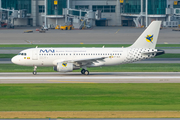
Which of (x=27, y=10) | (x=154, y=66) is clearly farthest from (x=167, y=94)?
(x=27, y=10)

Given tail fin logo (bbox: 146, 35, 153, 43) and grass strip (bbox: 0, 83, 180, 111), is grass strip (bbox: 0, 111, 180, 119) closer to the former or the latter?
grass strip (bbox: 0, 83, 180, 111)

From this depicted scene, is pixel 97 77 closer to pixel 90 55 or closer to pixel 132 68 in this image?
pixel 90 55

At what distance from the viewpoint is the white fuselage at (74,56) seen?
46.0 meters

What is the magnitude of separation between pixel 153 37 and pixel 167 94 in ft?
50.8

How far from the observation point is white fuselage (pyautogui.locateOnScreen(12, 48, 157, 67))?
151ft

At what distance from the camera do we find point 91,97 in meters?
31.2

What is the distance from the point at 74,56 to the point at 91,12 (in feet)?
368

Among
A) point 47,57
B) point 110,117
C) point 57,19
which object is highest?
point 57,19

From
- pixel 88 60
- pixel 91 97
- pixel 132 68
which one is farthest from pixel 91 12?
pixel 91 97

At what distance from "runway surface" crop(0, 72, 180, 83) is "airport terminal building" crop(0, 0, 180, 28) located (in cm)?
10569

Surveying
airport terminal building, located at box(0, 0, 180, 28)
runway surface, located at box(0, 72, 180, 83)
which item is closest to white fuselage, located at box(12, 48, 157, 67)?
runway surface, located at box(0, 72, 180, 83)

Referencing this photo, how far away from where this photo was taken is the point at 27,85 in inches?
1483

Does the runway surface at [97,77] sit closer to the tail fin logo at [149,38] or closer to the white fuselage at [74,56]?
the white fuselage at [74,56]

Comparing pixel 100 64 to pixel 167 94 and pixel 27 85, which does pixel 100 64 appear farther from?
pixel 167 94
